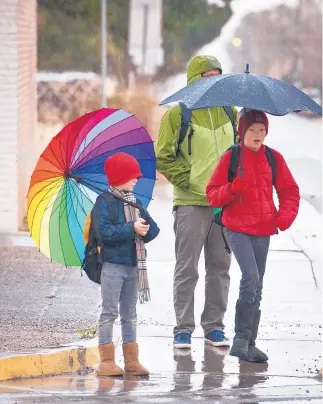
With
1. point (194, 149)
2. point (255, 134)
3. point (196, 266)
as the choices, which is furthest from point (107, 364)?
point (255, 134)

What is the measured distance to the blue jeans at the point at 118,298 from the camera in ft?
26.7

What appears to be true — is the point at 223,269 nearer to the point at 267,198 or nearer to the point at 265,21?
the point at 267,198

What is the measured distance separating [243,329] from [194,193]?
1002 millimetres

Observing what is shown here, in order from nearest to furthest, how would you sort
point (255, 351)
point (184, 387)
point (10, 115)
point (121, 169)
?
point (184, 387), point (121, 169), point (255, 351), point (10, 115)

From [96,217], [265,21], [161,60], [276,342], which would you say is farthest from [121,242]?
[265,21]

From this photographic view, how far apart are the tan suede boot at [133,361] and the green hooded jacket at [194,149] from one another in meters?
1.23

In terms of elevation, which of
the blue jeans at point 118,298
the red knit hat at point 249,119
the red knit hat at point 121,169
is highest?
the red knit hat at point 249,119

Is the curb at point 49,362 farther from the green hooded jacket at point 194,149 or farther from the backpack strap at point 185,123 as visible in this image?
the backpack strap at point 185,123

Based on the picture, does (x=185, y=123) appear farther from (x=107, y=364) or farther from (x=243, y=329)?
(x=107, y=364)

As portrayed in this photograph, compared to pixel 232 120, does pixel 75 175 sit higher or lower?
lower

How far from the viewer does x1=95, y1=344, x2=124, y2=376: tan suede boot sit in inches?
324

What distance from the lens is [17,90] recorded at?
14570 millimetres

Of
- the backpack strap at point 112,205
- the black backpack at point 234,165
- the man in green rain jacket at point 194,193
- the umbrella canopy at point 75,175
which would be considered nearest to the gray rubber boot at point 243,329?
the man in green rain jacket at point 194,193

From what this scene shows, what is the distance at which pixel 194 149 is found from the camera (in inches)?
353
